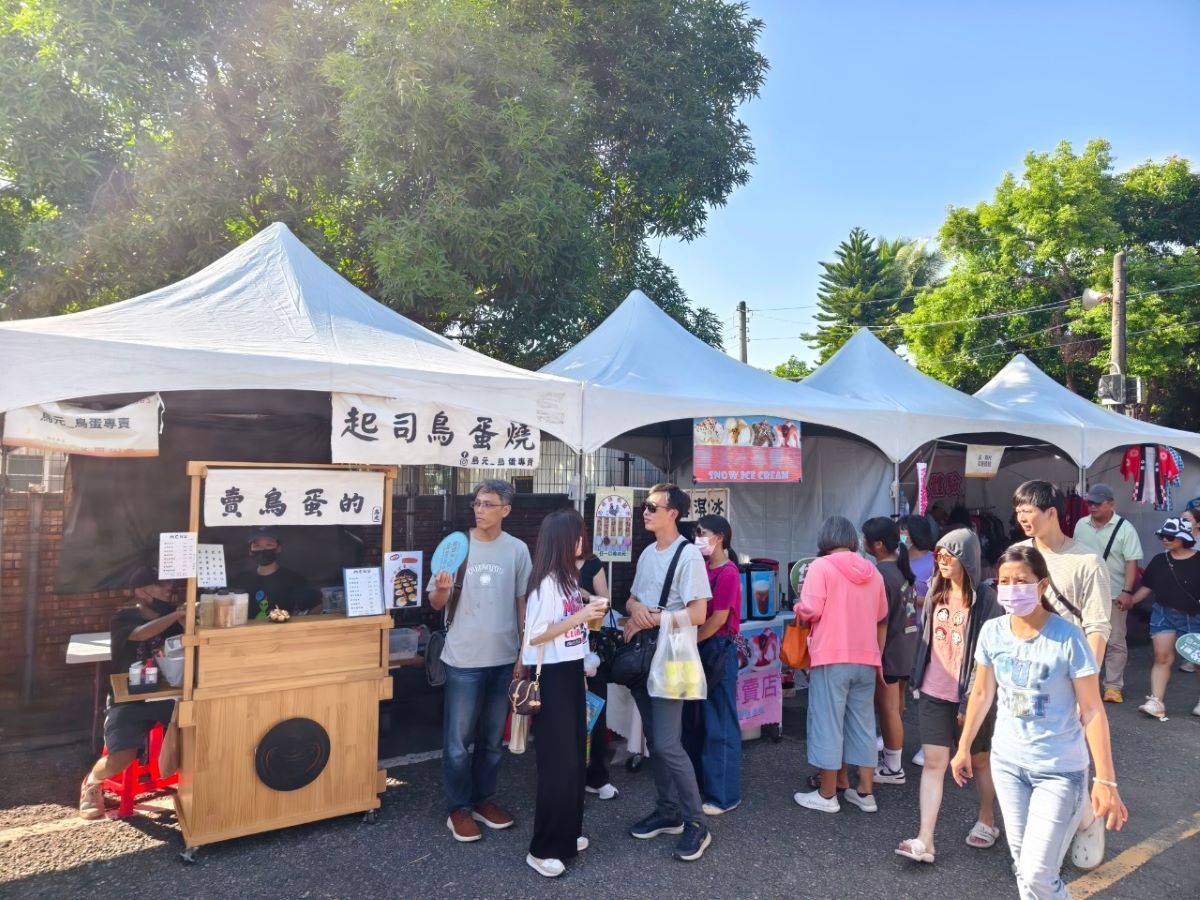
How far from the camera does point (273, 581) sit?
15.6ft

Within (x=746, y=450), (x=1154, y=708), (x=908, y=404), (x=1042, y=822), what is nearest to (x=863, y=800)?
(x=1042, y=822)

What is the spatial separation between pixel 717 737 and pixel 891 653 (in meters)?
1.15

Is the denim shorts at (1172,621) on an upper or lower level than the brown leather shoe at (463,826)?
upper

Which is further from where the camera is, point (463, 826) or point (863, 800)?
point (863, 800)

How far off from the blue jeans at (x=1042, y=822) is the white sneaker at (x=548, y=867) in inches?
70.3

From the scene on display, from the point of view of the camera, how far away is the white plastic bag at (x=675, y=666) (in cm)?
344

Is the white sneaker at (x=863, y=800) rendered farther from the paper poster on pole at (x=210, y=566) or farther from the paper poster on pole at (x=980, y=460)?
the paper poster on pole at (x=980, y=460)

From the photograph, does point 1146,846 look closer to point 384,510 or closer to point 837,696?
point 837,696

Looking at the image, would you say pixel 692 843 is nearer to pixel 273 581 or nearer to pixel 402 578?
pixel 402 578

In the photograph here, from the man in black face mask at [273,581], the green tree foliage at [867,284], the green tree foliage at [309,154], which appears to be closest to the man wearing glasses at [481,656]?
the man in black face mask at [273,581]

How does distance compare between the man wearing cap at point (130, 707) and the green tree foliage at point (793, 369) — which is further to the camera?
the green tree foliage at point (793, 369)

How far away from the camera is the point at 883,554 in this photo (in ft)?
14.5

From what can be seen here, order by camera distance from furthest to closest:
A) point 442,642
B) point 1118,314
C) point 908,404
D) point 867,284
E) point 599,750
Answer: point 867,284 → point 1118,314 → point 908,404 → point 442,642 → point 599,750

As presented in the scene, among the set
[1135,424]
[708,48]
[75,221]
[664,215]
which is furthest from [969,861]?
[708,48]
